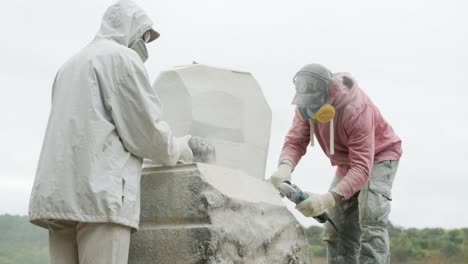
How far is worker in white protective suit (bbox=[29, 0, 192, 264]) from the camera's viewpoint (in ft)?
11.8

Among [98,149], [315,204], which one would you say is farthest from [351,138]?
[98,149]

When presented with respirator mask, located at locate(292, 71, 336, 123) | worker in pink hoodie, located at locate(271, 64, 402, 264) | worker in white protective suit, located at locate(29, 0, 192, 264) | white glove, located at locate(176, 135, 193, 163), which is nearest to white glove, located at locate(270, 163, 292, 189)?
worker in pink hoodie, located at locate(271, 64, 402, 264)

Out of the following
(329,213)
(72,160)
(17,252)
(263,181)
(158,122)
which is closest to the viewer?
(72,160)

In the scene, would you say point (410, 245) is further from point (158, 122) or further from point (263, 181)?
point (158, 122)

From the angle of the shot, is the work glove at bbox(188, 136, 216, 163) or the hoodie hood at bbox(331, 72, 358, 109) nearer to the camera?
the work glove at bbox(188, 136, 216, 163)

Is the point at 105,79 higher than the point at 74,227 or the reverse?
higher

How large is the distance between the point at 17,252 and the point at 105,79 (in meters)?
4.90

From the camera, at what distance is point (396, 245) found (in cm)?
820

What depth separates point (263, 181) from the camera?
503 cm

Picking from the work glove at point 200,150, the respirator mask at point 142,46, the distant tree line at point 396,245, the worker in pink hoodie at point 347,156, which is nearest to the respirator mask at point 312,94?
the worker in pink hoodie at point 347,156

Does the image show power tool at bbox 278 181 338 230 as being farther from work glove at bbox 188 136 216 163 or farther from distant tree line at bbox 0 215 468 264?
distant tree line at bbox 0 215 468 264

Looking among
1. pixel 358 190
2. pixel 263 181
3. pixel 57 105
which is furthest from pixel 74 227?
pixel 358 190

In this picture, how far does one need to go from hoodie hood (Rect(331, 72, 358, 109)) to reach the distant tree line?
2.52 meters

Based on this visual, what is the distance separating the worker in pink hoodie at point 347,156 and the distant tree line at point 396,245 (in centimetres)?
175
